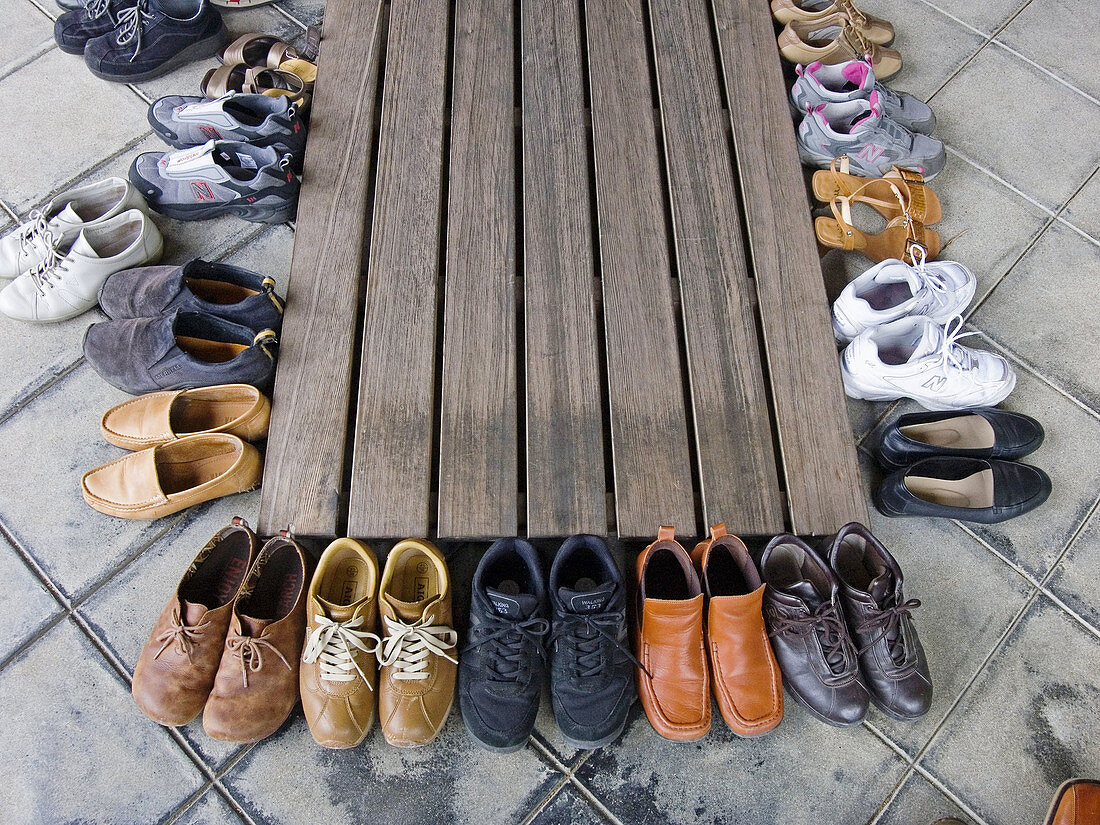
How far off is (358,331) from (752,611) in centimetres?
118

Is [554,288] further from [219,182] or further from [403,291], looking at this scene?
[219,182]

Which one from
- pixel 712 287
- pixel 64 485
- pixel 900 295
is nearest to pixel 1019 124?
pixel 900 295

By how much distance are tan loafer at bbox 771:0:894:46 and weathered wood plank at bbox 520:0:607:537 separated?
67cm

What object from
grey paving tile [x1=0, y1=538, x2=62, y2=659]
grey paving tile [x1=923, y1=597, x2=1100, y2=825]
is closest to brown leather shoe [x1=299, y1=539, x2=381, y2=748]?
grey paving tile [x1=0, y1=538, x2=62, y2=659]

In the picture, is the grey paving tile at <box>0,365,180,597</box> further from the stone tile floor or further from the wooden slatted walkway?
the wooden slatted walkway

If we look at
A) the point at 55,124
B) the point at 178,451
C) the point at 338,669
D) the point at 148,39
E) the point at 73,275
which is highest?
the point at 148,39

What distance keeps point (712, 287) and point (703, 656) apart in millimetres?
925

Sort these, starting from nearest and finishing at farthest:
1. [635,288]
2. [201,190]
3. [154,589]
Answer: [154,589], [635,288], [201,190]

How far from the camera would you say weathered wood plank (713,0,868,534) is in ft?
5.64

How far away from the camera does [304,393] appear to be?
1764mm

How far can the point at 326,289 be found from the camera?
1878 mm

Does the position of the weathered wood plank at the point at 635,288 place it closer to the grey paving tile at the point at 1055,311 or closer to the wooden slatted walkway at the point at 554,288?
the wooden slatted walkway at the point at 554,288

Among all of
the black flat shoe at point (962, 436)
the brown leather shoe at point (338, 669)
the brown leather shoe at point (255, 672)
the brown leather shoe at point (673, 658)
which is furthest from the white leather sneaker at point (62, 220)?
the black flat shoe at point (962, 436)

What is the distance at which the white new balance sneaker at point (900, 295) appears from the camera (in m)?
1.84
